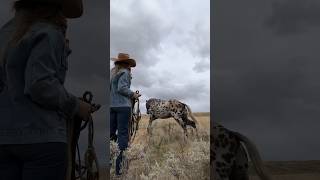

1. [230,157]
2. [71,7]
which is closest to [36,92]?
[71,7]

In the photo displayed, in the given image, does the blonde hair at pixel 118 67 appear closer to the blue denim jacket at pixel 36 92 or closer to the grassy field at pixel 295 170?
the grassy field at pixel 295 170

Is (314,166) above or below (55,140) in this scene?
below

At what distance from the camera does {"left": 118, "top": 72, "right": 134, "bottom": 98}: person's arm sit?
15.9ft

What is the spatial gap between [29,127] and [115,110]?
11.3ft

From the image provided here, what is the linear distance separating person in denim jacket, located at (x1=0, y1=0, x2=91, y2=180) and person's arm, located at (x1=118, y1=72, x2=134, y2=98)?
3.31 m

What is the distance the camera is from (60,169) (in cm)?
147

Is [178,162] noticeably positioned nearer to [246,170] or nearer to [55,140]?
[246,170]

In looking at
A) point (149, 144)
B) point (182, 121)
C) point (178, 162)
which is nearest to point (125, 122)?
point (178, 162)

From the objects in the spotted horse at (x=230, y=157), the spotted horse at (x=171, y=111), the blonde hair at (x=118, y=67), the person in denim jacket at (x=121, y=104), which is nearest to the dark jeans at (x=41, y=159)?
the spotted horse at (x=230, y=157)

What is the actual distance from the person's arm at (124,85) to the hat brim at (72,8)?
3193 mm

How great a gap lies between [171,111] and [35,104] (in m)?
7.77

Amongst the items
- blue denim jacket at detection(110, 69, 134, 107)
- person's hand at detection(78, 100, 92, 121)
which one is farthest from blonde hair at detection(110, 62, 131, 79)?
person's hand at detection(78, 100, 92, 121)

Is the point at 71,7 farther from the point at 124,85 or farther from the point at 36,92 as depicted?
the point at 124,85

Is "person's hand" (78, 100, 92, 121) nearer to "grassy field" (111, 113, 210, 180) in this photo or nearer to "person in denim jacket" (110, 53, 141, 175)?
"person in denim jacket" (110, 53, 141, 175)
